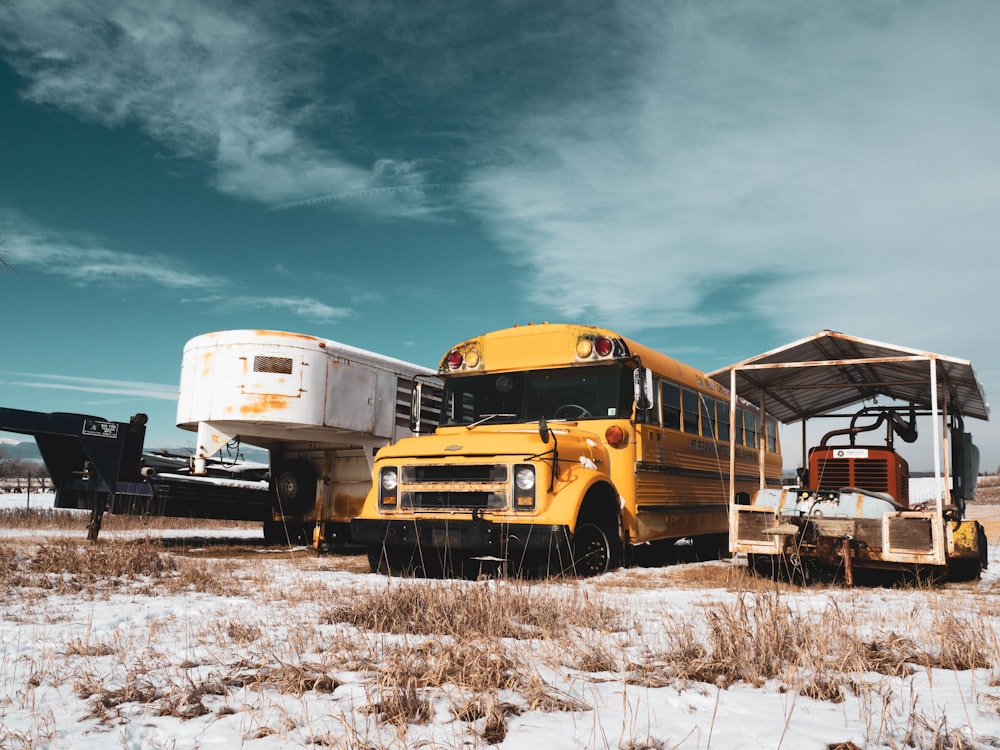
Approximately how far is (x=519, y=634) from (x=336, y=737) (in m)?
2.05

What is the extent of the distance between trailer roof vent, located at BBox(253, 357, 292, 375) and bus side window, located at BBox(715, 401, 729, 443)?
6.28 m

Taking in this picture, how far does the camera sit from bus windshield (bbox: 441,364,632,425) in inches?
356

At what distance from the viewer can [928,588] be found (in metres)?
7.72

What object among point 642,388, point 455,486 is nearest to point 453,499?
point 455,486

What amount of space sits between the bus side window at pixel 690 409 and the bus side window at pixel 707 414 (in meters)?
0.23

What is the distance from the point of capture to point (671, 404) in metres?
10.2

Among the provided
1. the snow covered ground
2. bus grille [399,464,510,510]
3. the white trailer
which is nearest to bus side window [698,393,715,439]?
the white trailer

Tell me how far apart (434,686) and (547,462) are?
439 centimetres

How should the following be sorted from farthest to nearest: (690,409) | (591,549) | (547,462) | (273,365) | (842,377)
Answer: (690,409) → (842,377) → (273,365) → (591,549) → (547,462)

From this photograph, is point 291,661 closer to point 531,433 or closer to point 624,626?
point 624,626

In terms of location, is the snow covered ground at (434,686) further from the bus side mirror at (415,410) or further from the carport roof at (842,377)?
the bus side mirror at (415,410)

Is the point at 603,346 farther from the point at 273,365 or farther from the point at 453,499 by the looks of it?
the point at 273,365

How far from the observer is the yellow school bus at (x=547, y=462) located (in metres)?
7.75

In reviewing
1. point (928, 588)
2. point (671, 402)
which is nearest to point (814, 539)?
point (928, 588)
